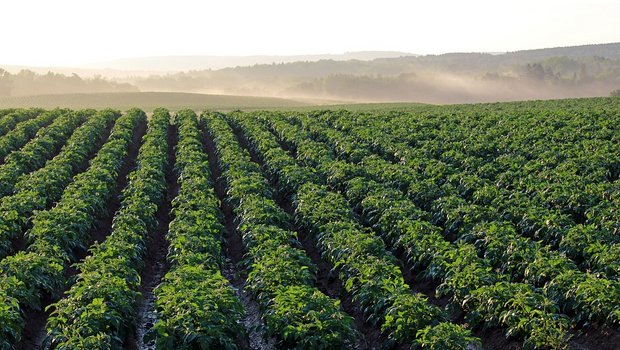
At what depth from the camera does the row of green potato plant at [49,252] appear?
34.2 ft

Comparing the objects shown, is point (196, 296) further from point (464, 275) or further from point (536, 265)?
point (536, 265)

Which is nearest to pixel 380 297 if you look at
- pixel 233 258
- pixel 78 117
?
pixel 233 258

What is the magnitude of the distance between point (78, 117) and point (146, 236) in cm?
2792

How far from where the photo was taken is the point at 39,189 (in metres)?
18.8

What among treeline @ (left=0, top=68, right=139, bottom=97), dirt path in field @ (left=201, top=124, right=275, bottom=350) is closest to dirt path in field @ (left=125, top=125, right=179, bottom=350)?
dirt path in field @ (left=201, top=124, right=275, bottom=350)

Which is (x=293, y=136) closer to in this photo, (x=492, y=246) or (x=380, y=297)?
(x=492, y=246)

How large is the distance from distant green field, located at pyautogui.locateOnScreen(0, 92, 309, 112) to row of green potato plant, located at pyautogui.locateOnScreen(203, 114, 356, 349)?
224 feet

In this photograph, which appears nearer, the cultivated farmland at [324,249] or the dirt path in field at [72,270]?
the cultivated farmland at [324,249]

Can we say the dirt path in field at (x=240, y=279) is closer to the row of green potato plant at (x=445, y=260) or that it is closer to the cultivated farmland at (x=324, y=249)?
the cultivated farmland at (x=324, y=249)

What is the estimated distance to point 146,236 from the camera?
612 inches

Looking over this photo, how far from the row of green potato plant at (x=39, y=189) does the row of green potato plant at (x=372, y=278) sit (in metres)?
6.49

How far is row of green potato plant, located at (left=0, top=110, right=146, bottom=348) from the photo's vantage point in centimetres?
1042

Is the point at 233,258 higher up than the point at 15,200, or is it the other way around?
the point at 15,200

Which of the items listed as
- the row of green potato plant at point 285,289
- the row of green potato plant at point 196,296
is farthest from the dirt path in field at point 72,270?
the row of green potato plant at point 285,289
